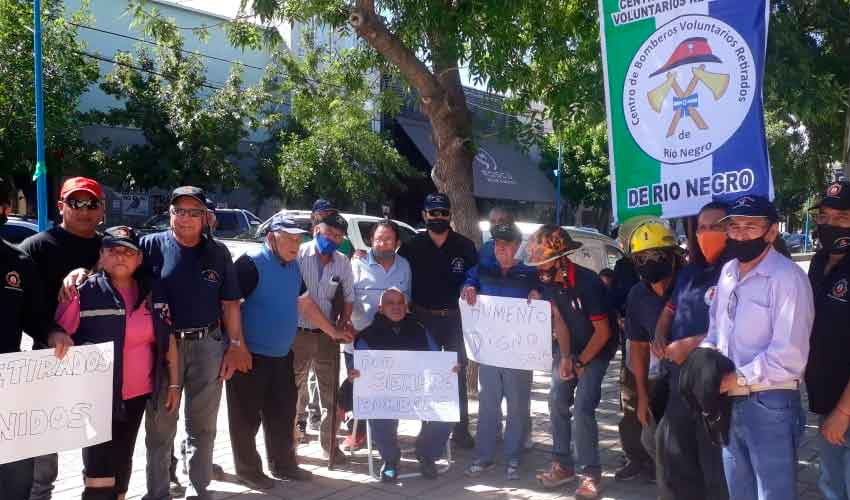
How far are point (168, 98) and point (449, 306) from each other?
17.6 m

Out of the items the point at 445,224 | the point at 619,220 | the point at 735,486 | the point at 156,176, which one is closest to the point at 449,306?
the point at 445,224

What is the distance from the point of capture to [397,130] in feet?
88.4

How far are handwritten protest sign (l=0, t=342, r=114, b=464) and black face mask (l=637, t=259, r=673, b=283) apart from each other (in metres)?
3.03

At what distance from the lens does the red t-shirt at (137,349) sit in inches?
159

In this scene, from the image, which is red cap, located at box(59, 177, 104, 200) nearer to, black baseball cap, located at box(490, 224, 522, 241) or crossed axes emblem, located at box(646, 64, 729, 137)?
black baseball cap, located at box(490, 224, 522, 241)

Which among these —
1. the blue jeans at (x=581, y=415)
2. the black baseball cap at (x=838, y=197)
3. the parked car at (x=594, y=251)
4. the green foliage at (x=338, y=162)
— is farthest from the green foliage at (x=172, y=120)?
the black baseball cap at (x=838, y=197)

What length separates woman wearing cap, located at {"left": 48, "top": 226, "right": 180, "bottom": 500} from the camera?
12.7 feet

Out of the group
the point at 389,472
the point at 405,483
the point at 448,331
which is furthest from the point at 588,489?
the point at 448,331

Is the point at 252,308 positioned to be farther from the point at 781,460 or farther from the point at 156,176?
the point at 156,176

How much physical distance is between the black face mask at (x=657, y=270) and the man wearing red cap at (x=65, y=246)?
3185 millimetres

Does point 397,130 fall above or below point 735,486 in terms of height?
above

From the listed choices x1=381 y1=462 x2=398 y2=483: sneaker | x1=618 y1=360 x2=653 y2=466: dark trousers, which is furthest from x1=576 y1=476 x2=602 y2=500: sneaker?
x1=381 y1=462 x2=398 y2=483: sneaker

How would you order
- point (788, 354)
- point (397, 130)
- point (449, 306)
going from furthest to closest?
point (397, 130) → point (449, 306) → point (788, 354)

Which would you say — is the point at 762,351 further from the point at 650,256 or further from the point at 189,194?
Answer: the point at 189,194
